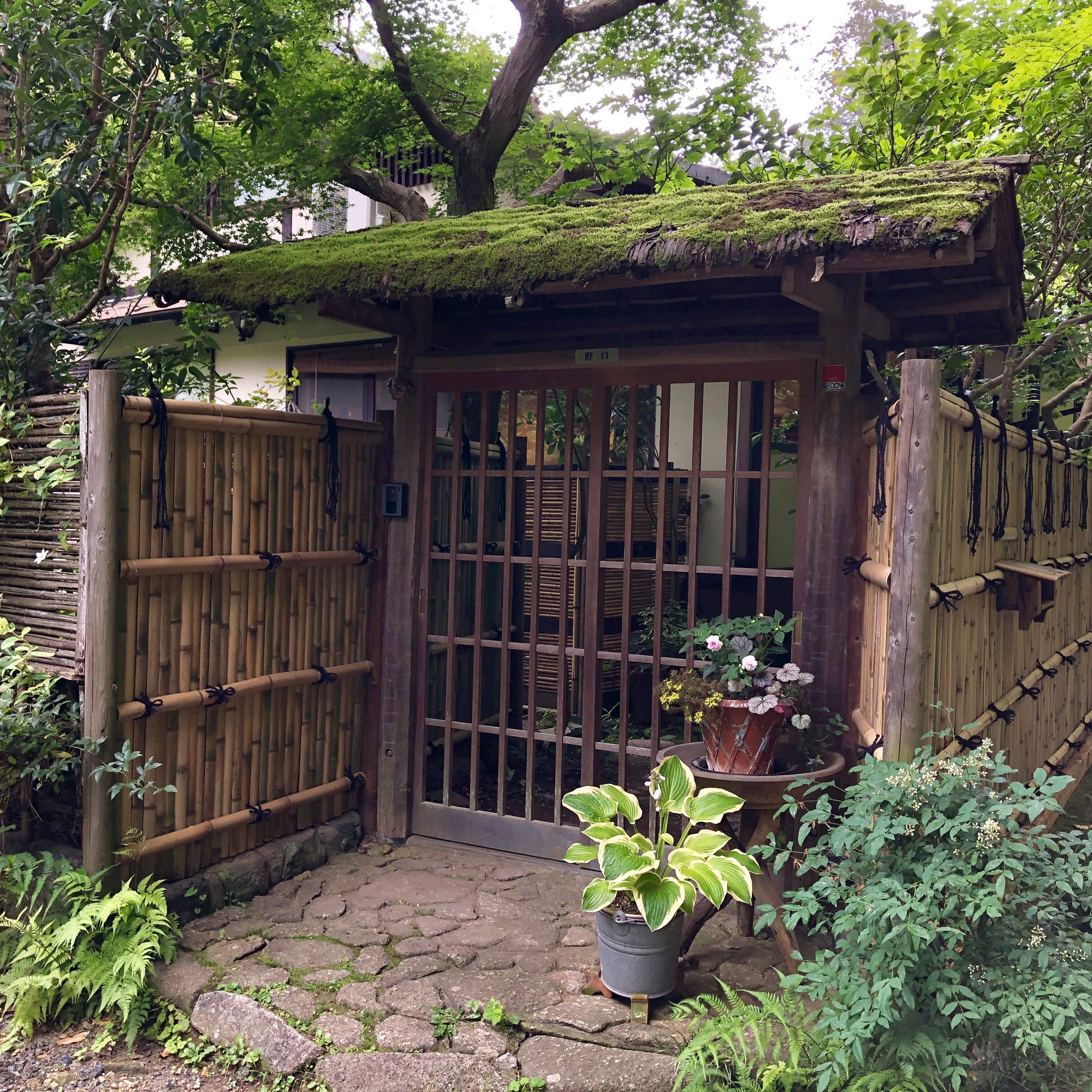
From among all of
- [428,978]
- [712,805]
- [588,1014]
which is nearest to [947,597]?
[712,805]

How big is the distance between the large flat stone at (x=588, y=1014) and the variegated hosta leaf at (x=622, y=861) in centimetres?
57

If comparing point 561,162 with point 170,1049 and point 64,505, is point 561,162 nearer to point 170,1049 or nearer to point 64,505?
point 64,505

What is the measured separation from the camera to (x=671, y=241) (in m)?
4.29

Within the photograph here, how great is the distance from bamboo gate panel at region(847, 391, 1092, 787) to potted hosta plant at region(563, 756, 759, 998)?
82cm

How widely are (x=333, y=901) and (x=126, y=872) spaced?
1.08m

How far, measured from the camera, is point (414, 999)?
162 inches

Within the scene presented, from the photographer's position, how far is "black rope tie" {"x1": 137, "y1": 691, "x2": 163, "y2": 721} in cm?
459

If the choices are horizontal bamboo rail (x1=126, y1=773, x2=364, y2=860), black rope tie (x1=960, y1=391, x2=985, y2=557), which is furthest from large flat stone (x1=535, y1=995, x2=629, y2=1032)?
black rope tie (x1=960, y1=391, x2=985, y2=557)

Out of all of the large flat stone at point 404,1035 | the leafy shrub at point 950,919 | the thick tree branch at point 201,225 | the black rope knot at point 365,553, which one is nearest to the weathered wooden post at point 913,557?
the leafy shrub at point 950,919

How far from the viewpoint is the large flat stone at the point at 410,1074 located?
356 centimetres

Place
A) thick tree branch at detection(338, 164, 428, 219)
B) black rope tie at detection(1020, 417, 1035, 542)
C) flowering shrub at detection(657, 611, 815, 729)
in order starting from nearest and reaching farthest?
flowering shrub at detection(657, 611, 815, 729) → black rope tie at detection(1020, 417, 1035, 542) → thick tree branch at detection(338, 164, 428, 219)

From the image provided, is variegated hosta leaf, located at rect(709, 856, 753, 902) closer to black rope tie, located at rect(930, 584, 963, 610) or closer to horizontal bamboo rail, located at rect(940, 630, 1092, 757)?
horizontal bamboo rail, located at rect(940, 630, 1092, 757)

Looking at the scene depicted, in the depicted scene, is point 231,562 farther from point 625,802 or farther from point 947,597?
point 947,597

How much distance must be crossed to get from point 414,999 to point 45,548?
284 centimetres
